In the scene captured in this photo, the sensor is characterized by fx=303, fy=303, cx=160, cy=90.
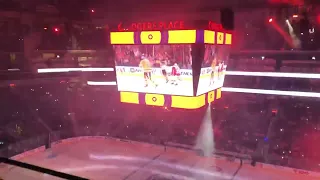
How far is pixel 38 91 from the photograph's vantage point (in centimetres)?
859

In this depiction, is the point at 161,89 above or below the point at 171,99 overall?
above

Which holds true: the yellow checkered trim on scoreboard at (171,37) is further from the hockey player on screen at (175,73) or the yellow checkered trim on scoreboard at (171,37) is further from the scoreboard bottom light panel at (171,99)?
the scoreboard bottom light panel at (171,99)

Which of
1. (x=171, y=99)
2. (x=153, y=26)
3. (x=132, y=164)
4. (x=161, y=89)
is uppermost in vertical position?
(x=153, y=26)

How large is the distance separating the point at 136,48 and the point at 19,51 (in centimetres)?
419

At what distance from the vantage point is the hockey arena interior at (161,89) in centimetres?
588

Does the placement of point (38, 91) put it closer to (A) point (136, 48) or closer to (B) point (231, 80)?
(A) point (136, 48)

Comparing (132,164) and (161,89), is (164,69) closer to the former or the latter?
(161,89)

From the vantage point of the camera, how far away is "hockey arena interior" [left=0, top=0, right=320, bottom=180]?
19.3 feet

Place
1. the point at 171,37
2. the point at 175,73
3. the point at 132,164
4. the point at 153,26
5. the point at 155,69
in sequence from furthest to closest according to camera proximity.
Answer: the point at 132,164 → the point at 155,69 → the point at 175,73 → the point at 153,26 → the point at 171,37

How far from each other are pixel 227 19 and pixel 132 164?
12.4ft

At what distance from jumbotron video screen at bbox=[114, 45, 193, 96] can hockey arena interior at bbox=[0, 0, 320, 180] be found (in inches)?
0.9

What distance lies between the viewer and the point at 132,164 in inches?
258

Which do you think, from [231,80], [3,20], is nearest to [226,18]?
[231,80]

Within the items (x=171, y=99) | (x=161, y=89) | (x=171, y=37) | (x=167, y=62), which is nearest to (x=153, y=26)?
(x=171, y=37)
